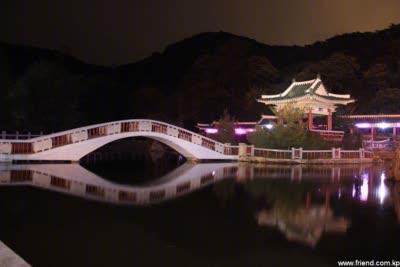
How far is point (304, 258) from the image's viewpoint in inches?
226

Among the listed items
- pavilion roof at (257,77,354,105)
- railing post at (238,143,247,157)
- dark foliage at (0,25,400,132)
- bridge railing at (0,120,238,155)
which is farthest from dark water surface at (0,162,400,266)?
pavilion roof at (257,77,354,105)

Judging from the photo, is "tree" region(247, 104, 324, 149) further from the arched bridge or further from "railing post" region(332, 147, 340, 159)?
the arched bridge

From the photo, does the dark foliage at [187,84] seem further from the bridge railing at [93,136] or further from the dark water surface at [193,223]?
the dark water surface at [193,223]

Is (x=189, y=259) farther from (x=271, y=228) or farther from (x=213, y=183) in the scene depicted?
(x=213, y=183)

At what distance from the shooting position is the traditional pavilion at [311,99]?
94.9 feet

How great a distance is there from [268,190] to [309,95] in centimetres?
1776

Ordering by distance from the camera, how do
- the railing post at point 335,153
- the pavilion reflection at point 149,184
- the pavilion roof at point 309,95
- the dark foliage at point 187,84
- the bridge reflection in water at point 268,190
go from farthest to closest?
the pavilion roof at point 309,95 → the dark foliage at point 187,84 → the railing post at point 335,153 → the pavilion reflection at point 149,184 → the bridge reflection in water at point 268,190

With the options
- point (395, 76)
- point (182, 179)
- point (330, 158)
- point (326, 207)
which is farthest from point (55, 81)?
point (395, 76)

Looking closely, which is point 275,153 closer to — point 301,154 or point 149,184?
point 301,154

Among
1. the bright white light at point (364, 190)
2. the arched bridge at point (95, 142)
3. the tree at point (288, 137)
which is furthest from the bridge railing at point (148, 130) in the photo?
the bright white light at point (364, 190)

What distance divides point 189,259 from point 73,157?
1500 centimetres

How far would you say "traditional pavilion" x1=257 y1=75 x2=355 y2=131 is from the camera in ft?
94.9

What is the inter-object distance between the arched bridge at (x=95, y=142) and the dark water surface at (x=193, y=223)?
210 inches

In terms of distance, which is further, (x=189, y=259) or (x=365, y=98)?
(x=365, y=98)
